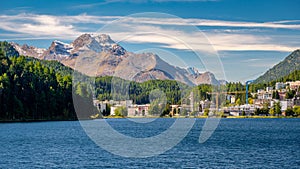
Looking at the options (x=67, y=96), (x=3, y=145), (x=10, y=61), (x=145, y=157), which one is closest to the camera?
(x=145, y=157)

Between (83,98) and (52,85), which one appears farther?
(83,98)

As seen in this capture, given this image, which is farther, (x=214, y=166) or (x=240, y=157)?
(x=240, y=157)

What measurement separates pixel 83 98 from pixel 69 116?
625 inches

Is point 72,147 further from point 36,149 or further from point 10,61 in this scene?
point 10,61

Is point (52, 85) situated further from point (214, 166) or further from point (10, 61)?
point (214, 166)

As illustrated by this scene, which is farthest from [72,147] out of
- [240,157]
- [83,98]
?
[83,98]

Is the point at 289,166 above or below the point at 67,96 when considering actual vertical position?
below

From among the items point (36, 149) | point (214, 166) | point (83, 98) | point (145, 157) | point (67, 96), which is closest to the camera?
point (214, 166)

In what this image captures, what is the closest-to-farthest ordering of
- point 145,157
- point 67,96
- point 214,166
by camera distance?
point 214,166, point 145,157, point 67,96

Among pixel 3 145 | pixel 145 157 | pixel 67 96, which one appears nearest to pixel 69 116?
pixel 67 96

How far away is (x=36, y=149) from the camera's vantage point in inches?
2611

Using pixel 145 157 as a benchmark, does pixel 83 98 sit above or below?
above

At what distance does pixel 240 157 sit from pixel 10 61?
10533 cm

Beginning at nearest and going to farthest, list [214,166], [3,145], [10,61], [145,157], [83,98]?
[214,166] → [145,157] → [3,145] → [10,61] → [83,98]
